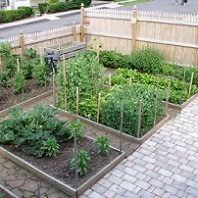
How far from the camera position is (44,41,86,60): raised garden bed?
33.4 ft

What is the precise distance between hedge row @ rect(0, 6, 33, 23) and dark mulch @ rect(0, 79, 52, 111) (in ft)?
44.7

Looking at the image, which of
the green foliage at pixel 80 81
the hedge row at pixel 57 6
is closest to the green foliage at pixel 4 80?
the green foliage at pixel 80 81

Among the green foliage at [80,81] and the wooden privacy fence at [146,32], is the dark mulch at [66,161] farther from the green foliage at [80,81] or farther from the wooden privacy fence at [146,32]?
the wooden privacy fence at [146,32]

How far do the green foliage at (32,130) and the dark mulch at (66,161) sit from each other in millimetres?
127

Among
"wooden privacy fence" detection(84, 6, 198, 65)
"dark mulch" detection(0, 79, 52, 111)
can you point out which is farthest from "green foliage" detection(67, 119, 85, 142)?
"wooden privacy fence" detection(84, 6, 198, 65)

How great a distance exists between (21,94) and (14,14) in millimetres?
15043

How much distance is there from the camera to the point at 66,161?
5.62 metres

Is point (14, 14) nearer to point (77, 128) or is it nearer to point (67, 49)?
point (67, 49)

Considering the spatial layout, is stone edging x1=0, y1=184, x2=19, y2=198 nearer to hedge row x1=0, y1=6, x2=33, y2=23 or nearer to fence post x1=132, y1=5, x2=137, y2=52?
fence post x1=132, y1=5, x2=137, y2=52

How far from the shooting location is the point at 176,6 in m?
27.2

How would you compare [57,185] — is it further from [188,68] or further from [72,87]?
[188,68]

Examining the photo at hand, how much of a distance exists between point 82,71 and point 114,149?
220cm

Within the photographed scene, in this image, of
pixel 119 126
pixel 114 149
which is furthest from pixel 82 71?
pixel 114 149

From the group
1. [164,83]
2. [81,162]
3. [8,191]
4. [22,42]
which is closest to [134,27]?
[164,83]
